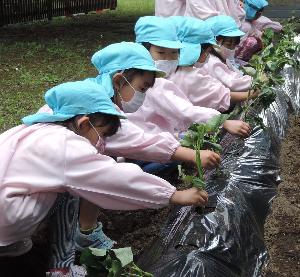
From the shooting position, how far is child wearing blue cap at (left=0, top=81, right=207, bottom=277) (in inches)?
82.0

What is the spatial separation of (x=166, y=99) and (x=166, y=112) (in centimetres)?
9

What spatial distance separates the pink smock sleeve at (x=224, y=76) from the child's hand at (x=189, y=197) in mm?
2387

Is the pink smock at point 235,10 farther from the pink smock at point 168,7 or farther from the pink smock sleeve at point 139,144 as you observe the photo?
the pink smock sleeve at point 139,144

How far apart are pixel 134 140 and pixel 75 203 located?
663 mm

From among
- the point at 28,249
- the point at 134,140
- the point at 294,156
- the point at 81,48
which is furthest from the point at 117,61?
the point at 81,48

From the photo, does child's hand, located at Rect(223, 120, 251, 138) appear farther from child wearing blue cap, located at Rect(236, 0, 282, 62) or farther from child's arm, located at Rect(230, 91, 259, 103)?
child wearing blue cap, located at Rect(236, 0, 282, 62)

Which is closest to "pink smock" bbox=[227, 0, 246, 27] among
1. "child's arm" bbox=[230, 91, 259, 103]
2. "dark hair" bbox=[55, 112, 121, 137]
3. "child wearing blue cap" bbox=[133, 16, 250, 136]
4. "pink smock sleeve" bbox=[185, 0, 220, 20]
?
"pink smock sleeve" bbox=[185, 0, 220, 20]

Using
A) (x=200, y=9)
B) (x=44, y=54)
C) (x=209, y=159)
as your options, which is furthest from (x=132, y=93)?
(x=44, y=54)

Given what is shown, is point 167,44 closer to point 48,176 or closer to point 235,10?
point 48,176

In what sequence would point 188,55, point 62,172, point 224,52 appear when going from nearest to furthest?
point 62,172 < point 188,55 < point 224,52

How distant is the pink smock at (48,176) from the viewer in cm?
207

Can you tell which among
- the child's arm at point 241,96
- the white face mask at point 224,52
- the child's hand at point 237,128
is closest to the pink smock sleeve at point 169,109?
the child's hand at point 237,128

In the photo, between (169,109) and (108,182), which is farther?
(169,109)

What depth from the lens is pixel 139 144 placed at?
9.55 ft
